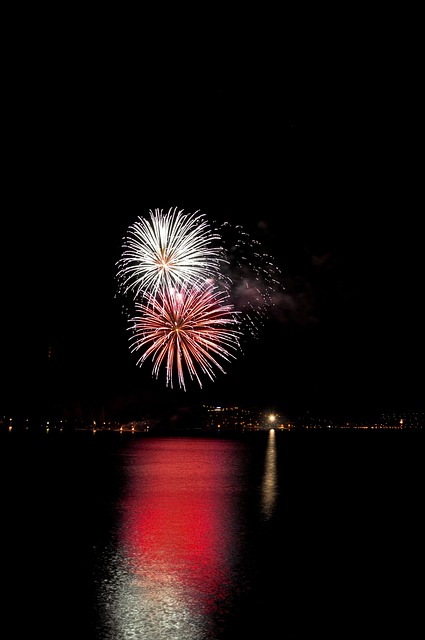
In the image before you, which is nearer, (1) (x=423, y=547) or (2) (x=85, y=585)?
(2) (x=85, y=585)

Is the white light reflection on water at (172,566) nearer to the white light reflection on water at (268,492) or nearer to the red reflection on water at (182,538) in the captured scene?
the red reflection on water at (182,538)

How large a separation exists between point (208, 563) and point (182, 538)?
1706mm

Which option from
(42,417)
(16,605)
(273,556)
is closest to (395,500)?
(273,556)

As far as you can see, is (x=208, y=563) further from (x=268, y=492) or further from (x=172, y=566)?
(x=268, y=492)

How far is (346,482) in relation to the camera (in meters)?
20.0

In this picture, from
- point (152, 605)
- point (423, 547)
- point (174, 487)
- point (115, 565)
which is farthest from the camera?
point (174, 487)

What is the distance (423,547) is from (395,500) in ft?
20.1

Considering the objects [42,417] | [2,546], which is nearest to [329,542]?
[2,546]

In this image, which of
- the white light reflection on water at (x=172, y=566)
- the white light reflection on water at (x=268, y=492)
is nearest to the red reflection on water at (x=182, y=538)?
the white light reflection on water at (x=172, y=566)

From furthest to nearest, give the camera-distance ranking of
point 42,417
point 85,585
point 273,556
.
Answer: point 42,417
point 273,556
point 85,585

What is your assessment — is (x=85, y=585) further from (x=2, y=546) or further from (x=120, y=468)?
(x=120, y=468)

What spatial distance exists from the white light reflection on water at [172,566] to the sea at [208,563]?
0.07 ft

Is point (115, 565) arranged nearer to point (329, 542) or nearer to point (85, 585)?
point (85, 585)

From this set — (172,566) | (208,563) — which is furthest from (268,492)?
(172,566)
